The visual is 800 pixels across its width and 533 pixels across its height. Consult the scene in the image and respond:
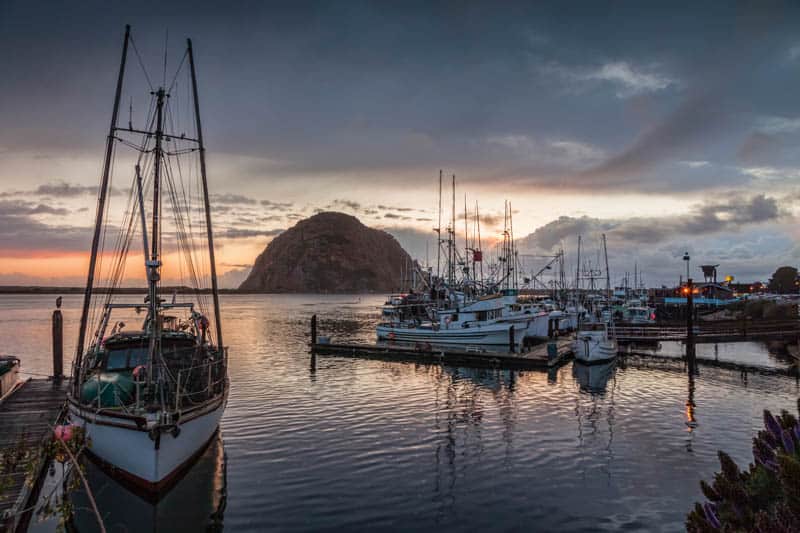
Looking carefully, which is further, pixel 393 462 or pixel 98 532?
pixel 393 462

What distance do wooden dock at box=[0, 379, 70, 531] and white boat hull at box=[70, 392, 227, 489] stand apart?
1410 mm

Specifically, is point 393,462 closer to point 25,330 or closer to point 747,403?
point 747,403

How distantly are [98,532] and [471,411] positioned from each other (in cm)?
1702

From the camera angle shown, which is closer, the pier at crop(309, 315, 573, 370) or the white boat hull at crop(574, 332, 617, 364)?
the white boat hull at crop(574, 332, 617, 364)

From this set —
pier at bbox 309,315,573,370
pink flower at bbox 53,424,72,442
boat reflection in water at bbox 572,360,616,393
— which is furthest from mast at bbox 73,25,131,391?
pier at bbox 309,315,573,370

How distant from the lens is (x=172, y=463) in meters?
14.1

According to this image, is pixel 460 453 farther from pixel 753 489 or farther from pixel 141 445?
pixel 753 489

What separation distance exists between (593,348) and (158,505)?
32724mm

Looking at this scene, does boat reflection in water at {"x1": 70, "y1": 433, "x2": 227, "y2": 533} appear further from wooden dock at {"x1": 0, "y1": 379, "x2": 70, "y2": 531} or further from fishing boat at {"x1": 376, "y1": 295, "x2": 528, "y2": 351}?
fishing boat at {"x1": 376, "y1": 295, "x2": 528, "y2": 351}

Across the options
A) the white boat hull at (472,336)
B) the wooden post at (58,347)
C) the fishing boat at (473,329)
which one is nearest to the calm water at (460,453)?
the wooden post at (58,347)

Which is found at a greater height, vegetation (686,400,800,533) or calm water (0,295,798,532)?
vegetation (686,400,800,533)

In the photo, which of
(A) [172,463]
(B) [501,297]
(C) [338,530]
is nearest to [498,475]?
(C) [338,530]

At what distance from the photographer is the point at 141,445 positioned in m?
13.3

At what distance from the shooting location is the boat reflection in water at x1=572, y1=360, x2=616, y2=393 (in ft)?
104
